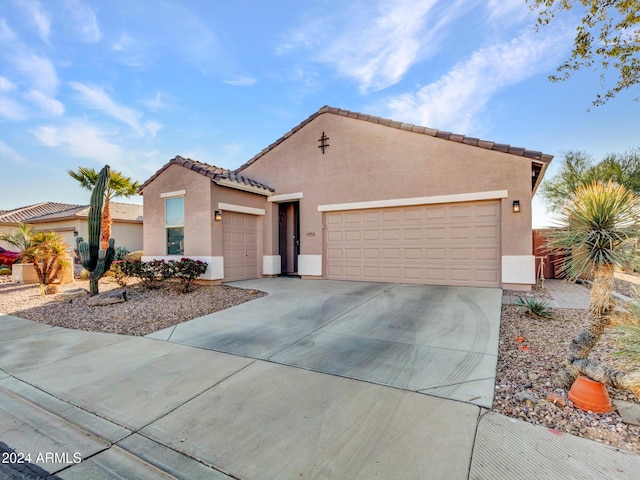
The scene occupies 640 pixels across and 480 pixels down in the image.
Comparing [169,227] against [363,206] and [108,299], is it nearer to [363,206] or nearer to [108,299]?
[108,299]

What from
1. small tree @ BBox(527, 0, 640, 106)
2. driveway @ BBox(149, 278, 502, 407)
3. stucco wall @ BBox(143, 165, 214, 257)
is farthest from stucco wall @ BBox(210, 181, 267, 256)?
small tree @ BBox(527, 0, 640, 106)

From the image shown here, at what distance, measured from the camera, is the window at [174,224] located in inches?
391

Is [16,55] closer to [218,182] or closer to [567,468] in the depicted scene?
[218,182]

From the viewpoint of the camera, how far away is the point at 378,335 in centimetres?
473

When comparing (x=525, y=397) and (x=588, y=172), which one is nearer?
(x=525, y=397)

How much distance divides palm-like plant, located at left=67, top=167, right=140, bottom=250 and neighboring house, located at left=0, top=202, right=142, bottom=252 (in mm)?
5484

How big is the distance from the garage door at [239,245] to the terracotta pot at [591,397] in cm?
879

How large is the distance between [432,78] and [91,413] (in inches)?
431

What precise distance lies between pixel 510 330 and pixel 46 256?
520 inches

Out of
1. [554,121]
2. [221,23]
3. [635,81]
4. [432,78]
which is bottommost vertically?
[635,81]

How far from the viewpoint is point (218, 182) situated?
9.23m

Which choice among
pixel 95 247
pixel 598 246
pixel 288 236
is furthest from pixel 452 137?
pixel 95 247

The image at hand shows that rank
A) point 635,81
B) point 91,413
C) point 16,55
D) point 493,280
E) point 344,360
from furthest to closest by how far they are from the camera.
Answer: point 493,280 → point 16,55 → point 635,81 → point 344,360 → point 91,413

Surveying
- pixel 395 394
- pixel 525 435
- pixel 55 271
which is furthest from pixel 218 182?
pixel 525 435
